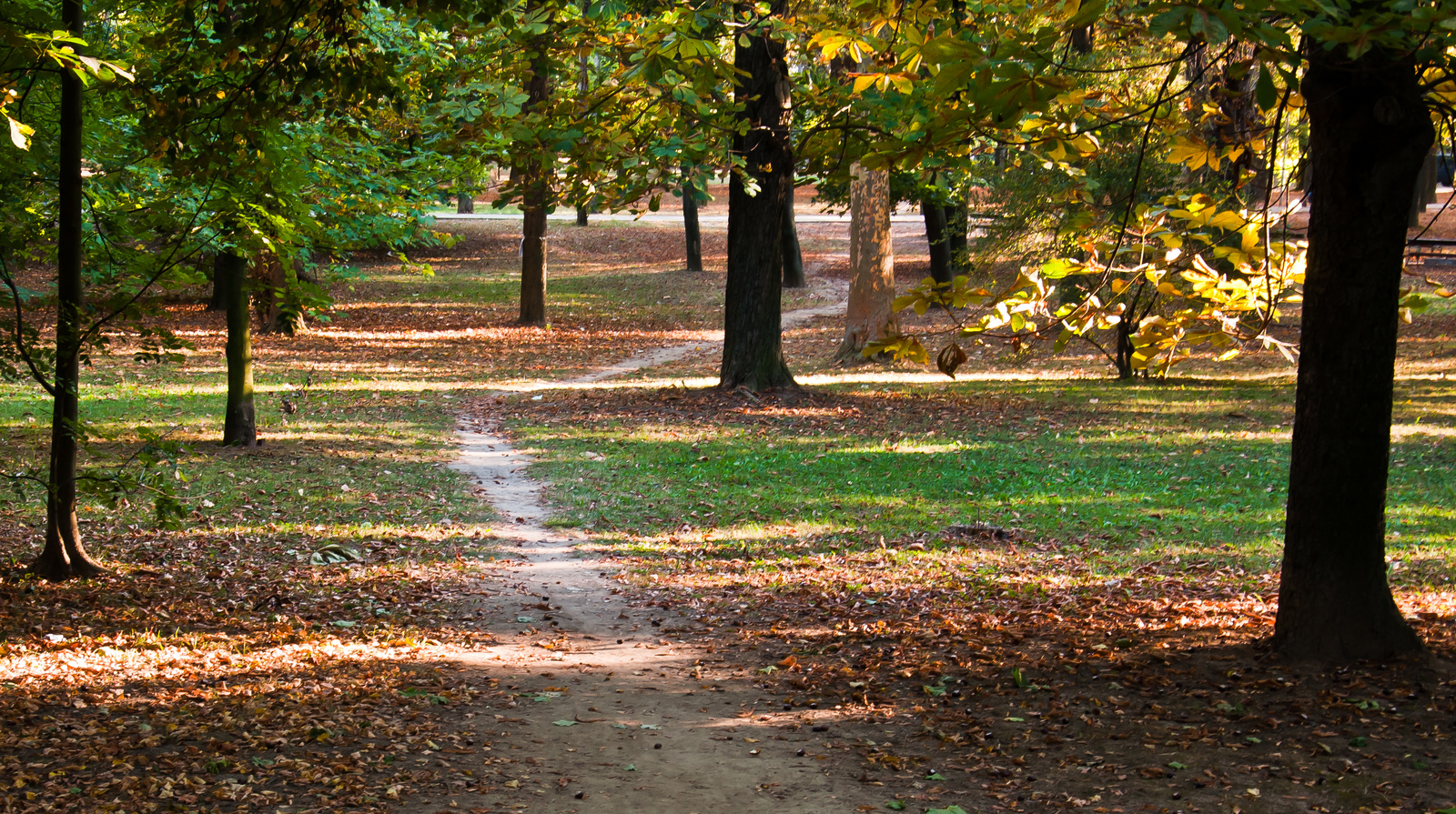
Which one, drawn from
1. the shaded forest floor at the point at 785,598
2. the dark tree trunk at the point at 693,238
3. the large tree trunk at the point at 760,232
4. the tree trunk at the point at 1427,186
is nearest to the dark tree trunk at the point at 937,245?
the dark tree trunk at the point at 693,238

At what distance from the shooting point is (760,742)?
16.3 ft

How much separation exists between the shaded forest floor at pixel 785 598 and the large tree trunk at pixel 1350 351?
331 millimetres

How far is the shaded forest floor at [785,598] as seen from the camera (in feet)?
14.4

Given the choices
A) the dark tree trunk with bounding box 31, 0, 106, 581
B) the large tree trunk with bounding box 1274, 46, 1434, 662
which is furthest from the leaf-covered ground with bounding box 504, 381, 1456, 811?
the dark tree trunk with bounding box 31, 0, 106, 581

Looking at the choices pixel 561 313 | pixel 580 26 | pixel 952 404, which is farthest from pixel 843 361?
pixel 580 26

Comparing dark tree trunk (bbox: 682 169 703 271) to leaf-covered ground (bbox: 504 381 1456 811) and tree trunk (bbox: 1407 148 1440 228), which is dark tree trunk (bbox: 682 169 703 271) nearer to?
leaf-covered ground (bbox: 504 381 1456 811)

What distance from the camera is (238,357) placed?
1172 cm

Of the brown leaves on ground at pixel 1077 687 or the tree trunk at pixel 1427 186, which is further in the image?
the tree trunk at pixel 1427 186

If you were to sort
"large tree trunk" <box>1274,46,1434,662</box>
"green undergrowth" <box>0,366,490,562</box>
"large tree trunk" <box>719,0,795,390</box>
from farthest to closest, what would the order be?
"large tree trunk" <box>719,0,795,390</box>, "green undergrowth" <box>0,366,490,562</box>, "large tree trunk" <box>1274,46,1434,662</box>

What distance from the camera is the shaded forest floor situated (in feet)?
14.4

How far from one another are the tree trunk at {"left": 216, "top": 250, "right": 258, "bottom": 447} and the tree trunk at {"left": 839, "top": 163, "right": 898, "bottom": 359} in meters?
11.3

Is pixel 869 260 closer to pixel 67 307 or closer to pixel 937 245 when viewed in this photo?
pixel 937 245

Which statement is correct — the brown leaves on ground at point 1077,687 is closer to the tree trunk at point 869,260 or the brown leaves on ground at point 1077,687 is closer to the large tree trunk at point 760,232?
the large tree trunk at point 760,232

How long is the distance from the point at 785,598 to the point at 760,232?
28.3 ft
